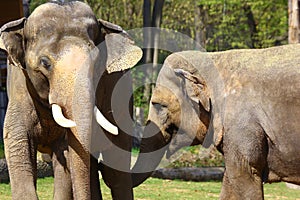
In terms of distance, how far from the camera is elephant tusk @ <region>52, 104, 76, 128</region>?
6102mm

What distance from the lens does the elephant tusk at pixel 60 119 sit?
240 inches

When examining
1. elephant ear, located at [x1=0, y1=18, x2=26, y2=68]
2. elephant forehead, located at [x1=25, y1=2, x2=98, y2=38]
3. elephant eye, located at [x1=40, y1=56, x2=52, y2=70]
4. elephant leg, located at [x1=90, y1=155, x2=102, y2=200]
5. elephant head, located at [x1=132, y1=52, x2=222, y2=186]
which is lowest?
elephant leg, located at [x1=90, y1=155, x2=102, y2=200]

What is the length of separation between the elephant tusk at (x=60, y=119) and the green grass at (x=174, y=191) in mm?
4407

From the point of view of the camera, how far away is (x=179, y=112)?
7594 mm

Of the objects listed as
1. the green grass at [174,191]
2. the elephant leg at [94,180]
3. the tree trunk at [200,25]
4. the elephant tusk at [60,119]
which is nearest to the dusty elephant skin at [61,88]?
the elephant tusk at [60,119]

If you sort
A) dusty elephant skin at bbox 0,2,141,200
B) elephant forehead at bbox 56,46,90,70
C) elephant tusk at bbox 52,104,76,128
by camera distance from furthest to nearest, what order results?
elephant forehead at bbox 56,46,90,70
dusty elephant skin at bbox 0,2,141,200
elephant tusk at bbox 52,104,76,128

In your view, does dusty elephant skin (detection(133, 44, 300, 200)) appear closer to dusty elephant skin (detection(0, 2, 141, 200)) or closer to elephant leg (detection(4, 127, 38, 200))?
dusty elephant skin (detection(0, 2, 141, 200))

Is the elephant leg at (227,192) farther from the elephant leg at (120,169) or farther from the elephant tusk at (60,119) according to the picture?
the elephant tusk at (60,119)

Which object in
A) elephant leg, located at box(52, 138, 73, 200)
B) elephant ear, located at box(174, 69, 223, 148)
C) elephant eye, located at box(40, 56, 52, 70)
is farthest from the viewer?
elephant leg, located at box(52, 138, 73, 200)

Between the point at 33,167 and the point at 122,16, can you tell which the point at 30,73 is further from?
the point at 122,16

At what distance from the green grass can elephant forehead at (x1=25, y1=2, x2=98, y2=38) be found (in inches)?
166

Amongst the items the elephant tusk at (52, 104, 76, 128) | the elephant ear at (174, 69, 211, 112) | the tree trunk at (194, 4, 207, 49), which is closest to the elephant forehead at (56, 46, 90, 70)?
the elephant tusk at (52, 104, 76, 128)

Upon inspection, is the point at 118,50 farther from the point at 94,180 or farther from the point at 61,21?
the point at 94,180

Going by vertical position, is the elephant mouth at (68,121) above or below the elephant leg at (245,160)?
above
